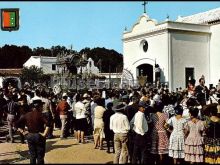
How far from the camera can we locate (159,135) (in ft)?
35.9

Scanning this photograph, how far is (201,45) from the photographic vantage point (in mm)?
31094

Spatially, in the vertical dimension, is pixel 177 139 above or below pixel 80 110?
below

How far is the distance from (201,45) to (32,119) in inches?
917

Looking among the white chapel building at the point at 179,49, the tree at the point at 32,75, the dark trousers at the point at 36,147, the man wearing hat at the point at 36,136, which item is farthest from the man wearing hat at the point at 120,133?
the tree at the point at 32,75

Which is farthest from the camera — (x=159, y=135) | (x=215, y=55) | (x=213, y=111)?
(x=215, y=55)

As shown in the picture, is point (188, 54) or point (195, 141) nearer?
point (195, 141)

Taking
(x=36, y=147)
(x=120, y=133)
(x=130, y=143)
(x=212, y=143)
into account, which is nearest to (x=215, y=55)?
(x=212, y=143)

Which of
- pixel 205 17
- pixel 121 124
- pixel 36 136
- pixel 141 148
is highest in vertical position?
pixel 205 17

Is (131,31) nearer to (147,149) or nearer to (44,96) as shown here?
(44,96)

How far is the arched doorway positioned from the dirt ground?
17.6 metres

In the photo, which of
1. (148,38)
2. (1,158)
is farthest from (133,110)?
(148,38)

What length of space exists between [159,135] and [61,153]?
3.63 meters

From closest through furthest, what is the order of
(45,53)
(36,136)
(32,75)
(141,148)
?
(36,136)
(141,148)
(32,75)
(45,53)

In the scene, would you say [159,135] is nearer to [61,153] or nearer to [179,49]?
[61,153]
